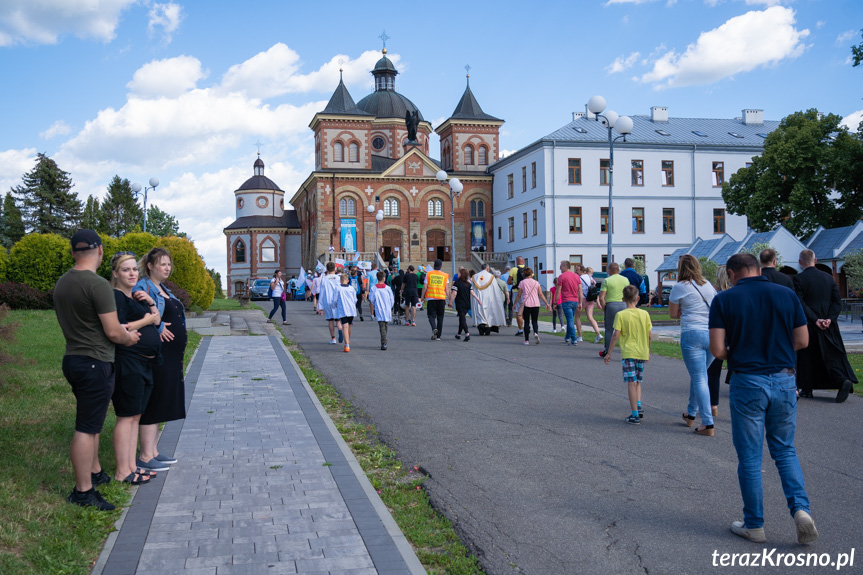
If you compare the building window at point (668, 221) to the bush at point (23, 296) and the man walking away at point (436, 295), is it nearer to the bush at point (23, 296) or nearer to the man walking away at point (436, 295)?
the man walking away at point (436, 295)

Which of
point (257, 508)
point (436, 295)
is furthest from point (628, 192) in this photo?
point (257, 508)

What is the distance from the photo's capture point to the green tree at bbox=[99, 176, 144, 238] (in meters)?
80.2

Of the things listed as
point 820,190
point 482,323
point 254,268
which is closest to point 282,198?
point 254,268

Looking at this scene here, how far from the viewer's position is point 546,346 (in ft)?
55.7

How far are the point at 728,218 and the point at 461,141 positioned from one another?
23498mm

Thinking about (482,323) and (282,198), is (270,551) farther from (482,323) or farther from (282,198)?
(282,198)

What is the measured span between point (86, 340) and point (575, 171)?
50339 mm

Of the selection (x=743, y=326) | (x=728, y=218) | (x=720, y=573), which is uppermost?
(x=728, y=218)

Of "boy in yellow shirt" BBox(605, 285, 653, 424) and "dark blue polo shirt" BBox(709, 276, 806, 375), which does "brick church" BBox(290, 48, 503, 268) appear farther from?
"dark blue polo shirt" BBox(709, 276, 806, 375)

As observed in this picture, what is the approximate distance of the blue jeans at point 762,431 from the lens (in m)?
4.76

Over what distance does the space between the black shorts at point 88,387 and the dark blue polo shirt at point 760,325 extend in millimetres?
4300

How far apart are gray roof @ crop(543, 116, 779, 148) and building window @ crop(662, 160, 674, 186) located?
4.68ft

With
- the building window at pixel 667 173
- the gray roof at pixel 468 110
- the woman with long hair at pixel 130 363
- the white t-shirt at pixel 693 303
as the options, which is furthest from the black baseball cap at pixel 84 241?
the gray roof at pixel 468 110

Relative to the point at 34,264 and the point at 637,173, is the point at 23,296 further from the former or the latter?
the point at 637,173
